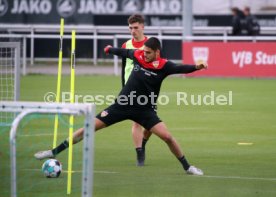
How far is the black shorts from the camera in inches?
468

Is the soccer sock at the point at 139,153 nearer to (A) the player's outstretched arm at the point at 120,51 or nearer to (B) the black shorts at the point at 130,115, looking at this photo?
(B) the black shorts at the point at 130,115

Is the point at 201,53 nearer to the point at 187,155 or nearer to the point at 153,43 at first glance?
the point at 187,155

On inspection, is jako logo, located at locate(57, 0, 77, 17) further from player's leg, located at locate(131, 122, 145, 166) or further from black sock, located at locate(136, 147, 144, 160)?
black sock, located at locate(136, 147, 144, 160)

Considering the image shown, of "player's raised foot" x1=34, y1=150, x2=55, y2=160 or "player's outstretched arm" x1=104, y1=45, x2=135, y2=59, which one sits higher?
"player's outstretched arm" x1=104, y1=45, x2=135, y2=59

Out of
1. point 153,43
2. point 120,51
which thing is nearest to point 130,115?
point 120,51

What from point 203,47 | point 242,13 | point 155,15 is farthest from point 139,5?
point 203,47


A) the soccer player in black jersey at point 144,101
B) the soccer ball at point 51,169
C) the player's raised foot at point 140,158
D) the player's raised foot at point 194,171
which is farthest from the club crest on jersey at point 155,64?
the soccer ball at point 51,169

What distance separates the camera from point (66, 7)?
1533 inches

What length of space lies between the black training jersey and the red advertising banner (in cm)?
1689

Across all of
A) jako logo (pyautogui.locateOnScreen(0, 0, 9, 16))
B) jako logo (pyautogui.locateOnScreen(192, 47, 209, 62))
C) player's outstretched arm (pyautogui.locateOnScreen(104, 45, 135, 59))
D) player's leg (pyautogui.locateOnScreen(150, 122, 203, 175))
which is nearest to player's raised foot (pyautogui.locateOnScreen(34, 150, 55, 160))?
player's leg (pyautogui.locateOnScreen(150, 122, 203, 175))

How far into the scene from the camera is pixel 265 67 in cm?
2894

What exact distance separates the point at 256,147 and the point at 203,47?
14.5 meters

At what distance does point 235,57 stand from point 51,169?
59.5 ft

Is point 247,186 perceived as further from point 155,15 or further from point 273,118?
point 155,15
